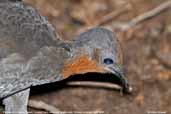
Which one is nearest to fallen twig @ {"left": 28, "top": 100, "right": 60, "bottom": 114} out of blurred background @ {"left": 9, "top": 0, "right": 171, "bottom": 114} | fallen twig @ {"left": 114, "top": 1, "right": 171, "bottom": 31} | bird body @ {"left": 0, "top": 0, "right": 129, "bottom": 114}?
blurred background @ {"left": 9, "top": 0, "right": 171, "bottom": 114}

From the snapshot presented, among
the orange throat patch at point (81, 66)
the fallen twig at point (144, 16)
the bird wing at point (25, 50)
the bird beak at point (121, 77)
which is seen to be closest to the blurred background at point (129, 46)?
the fallen twig at point (144, 16)

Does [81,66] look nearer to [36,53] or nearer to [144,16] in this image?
[36,53]

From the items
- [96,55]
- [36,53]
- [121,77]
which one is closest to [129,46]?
[121,77]

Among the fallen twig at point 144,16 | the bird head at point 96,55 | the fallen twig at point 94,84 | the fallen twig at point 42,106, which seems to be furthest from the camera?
the fallen twig at point 144,16

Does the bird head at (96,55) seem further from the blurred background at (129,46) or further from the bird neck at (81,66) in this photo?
the blurred background at (129,46)

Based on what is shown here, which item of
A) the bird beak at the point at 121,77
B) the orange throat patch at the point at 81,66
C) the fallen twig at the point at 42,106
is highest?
the orange throat patch at the point at 81,66
